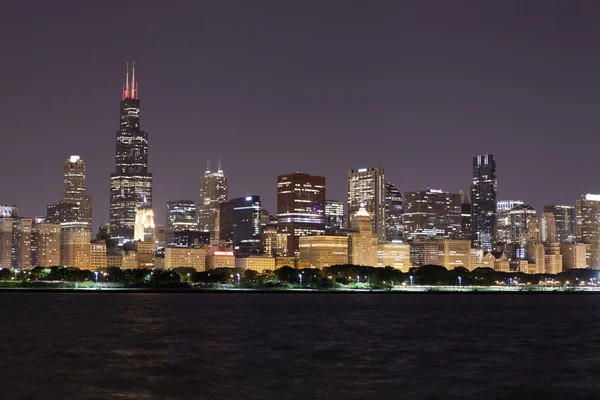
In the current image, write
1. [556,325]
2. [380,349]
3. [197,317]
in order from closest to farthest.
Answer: [380,349]
[556,325]
[197,317]

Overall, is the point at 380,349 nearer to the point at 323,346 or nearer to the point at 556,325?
the point at 323,346

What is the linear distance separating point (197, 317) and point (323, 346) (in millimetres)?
40767

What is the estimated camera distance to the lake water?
159ft

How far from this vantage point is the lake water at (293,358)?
48.4 m

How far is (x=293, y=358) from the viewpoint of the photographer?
62812 mm

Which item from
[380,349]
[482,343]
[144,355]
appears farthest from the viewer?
[482,343]

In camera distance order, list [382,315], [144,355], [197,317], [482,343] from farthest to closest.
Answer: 1. [382,315]
2. [197,317]
3. [482,343]
4. [144,355]

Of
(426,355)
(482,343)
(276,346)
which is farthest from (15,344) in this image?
(482,343)

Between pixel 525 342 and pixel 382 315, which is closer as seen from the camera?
pixel 525 342

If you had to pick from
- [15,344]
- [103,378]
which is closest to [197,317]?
[15,344]

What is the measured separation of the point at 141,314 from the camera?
113438 millimetres

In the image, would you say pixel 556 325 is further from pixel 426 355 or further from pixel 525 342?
pixel 426 355

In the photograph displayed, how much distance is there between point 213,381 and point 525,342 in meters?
35.8

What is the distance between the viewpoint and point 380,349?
2746 inches
